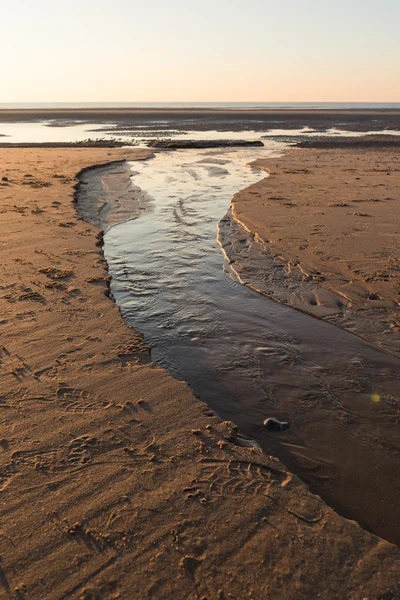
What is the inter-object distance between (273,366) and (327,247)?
4.46 metres

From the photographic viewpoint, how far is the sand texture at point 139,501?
2.45 metres

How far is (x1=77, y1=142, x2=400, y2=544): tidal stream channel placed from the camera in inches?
138

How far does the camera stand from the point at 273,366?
16.4 ft

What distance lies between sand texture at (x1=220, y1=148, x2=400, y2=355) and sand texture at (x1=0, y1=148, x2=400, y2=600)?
3059mm

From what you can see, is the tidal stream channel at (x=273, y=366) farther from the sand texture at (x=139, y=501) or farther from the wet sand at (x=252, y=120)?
the wet sand at (x=252, y=120)

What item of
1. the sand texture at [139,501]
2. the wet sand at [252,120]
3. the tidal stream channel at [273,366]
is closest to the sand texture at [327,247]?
the tidal stream channel at [273,366]

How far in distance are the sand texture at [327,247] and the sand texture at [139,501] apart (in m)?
3.06

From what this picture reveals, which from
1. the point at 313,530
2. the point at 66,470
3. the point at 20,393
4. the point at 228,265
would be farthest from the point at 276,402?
the point at 228,265

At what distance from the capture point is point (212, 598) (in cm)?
235

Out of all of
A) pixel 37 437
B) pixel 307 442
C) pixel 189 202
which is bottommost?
pixel 307 442

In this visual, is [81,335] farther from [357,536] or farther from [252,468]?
[357,536]

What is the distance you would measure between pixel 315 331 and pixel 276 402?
1774 mm

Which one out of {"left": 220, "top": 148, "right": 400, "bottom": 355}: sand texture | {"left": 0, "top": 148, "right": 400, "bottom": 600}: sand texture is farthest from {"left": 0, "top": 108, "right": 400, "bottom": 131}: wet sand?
{"left": 0, "top": 148, "right": 400, "bottom": 600}: sand texture

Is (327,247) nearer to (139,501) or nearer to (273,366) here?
(273,366)
